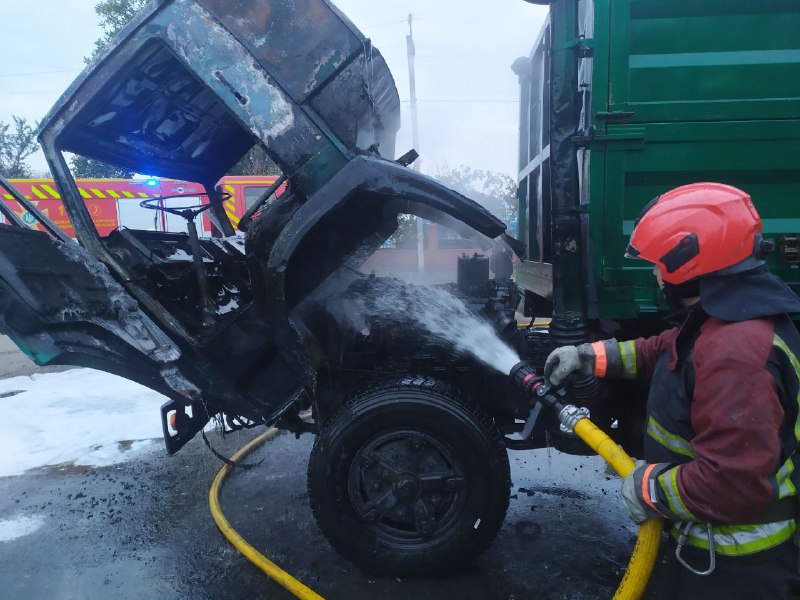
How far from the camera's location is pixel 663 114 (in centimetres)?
269

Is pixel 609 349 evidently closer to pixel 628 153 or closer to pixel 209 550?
pixel 628 153

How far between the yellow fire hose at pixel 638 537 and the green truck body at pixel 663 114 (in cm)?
112

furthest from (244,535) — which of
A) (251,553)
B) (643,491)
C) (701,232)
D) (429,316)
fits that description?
(701,232)

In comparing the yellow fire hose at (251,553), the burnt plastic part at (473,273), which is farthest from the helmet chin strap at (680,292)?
the yellow fire hose at (251,553)

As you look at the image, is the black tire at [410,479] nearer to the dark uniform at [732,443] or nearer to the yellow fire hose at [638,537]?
the yellow fire hose at [638,537]

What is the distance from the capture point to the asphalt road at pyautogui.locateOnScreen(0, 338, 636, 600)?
2.87 metres

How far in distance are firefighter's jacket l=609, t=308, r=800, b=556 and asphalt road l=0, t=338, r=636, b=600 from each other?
1.45 metres

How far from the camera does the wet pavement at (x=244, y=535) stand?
113 inches

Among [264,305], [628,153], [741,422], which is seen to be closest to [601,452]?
[741,422]

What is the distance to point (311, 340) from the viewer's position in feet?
9.68

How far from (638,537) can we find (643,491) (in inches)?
11.7

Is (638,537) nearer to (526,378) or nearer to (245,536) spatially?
(526,378)

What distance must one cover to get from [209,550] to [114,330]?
1.45 m

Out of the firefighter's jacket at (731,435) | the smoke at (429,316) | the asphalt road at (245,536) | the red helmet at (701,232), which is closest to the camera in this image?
the firefighter's jacket at (731,435)
